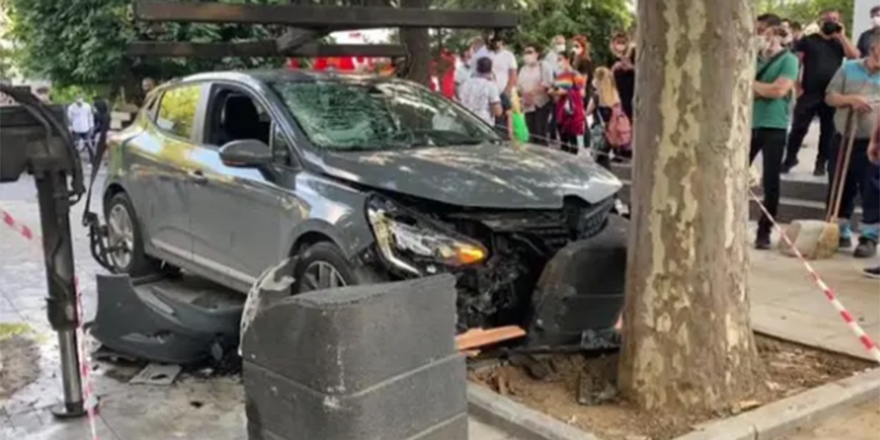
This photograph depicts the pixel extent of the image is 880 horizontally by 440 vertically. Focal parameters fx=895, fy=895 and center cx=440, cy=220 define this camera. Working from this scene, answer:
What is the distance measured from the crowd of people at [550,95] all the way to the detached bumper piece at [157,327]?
6.92 m

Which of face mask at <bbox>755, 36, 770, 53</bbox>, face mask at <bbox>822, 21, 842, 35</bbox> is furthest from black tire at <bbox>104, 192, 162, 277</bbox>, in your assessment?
face mask at <bbox>822, 21, 842, 35</bbox>

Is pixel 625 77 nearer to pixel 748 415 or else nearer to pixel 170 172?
pixel 170 172

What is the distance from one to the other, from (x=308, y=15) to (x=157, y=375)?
8.38ft

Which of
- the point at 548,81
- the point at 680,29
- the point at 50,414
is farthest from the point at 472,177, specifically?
the point at 548,81

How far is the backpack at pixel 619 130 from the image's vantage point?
1142 cm

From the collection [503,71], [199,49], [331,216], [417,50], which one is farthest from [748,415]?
[503,71]

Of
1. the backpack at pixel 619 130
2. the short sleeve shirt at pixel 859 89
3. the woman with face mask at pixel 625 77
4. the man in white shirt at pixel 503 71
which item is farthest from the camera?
the man in white shirt at pixel 503 71

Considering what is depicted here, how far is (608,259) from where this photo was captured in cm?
497

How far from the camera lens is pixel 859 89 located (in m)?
8.30

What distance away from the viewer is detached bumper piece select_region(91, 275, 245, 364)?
17.5 ft

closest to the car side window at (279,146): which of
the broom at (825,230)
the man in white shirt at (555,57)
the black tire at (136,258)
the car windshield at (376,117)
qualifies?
the car windshield at (376,117)

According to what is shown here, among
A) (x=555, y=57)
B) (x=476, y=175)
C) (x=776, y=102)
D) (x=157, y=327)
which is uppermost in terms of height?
(x=555, y=57)

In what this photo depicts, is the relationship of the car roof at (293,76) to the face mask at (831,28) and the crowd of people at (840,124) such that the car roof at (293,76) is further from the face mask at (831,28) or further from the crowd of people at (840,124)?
the face mask at (831,28)

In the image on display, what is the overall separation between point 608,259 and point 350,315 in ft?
7.54
